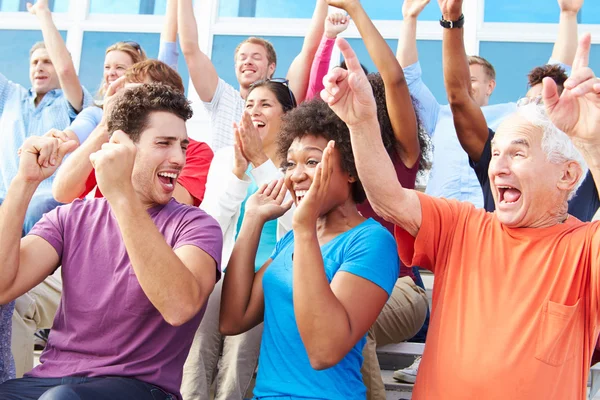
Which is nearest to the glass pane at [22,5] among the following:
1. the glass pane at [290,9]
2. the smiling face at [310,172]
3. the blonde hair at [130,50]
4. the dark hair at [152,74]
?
the glass pane at [290,9]

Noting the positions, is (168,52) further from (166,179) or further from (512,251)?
(512,251)

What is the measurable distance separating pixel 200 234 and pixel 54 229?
0.47 m

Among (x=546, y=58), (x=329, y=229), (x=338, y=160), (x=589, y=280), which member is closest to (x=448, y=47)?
(x=338, y=160)

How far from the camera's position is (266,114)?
127 inches

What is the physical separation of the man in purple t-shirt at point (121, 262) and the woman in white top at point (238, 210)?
0.37 meters

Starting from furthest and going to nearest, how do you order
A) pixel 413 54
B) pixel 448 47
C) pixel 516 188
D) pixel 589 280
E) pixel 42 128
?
1. pixel 42 128
2. pixel 413 54
3. pixel 448 47
4. pixel 516 188
5. pixel 589 280

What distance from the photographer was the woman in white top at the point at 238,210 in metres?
2.52

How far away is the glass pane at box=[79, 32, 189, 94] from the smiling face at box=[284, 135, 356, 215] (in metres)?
4.10

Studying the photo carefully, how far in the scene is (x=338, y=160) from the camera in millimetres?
2373

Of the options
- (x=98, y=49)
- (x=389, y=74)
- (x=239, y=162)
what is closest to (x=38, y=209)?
(x=239, y=162)

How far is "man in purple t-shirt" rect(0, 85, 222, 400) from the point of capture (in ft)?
6.48

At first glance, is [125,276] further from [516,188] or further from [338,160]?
[516,188]

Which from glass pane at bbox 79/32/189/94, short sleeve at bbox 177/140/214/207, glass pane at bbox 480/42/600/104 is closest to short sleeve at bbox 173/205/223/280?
short sleeve at bbox 177/140/214/207

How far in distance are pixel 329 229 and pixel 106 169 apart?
710 mm
